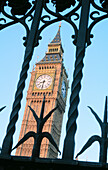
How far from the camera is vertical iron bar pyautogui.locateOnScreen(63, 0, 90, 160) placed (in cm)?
204

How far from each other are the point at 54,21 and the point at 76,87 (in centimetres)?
87

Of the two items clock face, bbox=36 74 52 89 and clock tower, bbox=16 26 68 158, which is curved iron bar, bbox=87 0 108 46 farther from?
clock face, bbox=36 74 52 89

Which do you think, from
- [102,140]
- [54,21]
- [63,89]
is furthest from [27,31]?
[63,89]

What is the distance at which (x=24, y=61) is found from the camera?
256 centimetres

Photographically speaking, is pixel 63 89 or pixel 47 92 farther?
pixel 63 89

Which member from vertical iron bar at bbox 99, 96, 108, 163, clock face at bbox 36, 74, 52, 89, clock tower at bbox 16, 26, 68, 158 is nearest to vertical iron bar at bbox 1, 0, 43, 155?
vertical iron bar at bbox 99, 96, 108, 163

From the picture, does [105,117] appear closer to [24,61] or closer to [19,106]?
[19,106]

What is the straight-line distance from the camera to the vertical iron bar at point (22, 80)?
2156 millimetres

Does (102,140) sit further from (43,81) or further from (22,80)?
(43,81)

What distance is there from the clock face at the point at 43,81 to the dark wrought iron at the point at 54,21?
33.5m

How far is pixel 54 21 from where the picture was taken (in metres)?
2.79

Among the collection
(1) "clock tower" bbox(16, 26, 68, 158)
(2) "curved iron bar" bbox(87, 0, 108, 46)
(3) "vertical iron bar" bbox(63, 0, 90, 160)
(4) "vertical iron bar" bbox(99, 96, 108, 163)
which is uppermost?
(1) "clock tower" bbox(16, 26, 68, 158)

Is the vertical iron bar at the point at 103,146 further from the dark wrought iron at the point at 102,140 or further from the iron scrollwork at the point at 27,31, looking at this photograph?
the iron scrollwork at the point at 27,31

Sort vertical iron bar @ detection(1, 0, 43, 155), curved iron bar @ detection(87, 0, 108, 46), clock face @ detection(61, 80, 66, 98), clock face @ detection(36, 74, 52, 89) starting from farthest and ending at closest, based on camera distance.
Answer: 1. clock face @ detection(61, 80, 66, 98)
2. clock face @ detection(36, 74, 52, 89)
3. curved iron bar @ detection(87, 0, 108, 46)
4. vertical iron bar @ detection(1, 0, 43, 155)
